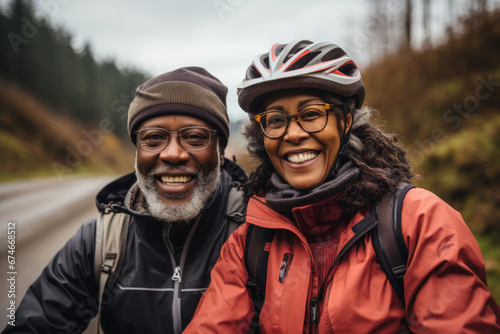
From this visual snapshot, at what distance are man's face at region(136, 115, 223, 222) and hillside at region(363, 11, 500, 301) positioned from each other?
2566 millimetres

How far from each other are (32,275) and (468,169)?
356 inches

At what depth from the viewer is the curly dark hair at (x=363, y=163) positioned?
2082mm

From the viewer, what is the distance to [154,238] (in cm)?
289

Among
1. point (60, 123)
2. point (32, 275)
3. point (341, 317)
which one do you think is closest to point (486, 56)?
point (341, 317)

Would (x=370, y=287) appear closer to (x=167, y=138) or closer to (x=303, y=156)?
(x=303, y=156)

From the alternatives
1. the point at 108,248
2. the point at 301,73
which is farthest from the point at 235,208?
the point at 301,73

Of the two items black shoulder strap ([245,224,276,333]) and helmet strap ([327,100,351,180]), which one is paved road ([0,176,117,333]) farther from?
helmet strap ([327,100,351,180])

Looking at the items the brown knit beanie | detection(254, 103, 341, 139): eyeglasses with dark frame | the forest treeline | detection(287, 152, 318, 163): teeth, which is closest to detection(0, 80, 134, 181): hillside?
the forest treeline

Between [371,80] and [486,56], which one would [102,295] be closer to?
[486,56]

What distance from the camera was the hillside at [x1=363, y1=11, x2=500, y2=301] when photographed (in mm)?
6062

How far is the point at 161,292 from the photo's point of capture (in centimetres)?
274

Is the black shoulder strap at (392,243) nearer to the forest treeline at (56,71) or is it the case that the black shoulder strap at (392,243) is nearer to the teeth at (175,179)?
the teeth at (175,179)

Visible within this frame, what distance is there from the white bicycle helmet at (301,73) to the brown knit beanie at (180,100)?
50cm

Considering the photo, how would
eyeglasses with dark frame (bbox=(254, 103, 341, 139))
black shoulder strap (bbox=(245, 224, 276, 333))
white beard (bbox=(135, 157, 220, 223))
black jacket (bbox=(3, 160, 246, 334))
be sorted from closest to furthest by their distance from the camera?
black shoulder strap (bbox=(245, 224, 276, 333)) → eyeglasses with dark frame (bbox=(254, 103, 341, 139)) → black jacket (bbox=(3, 160, 246, 334)) → white beard (bbox=(135, 157, 220, 223))
